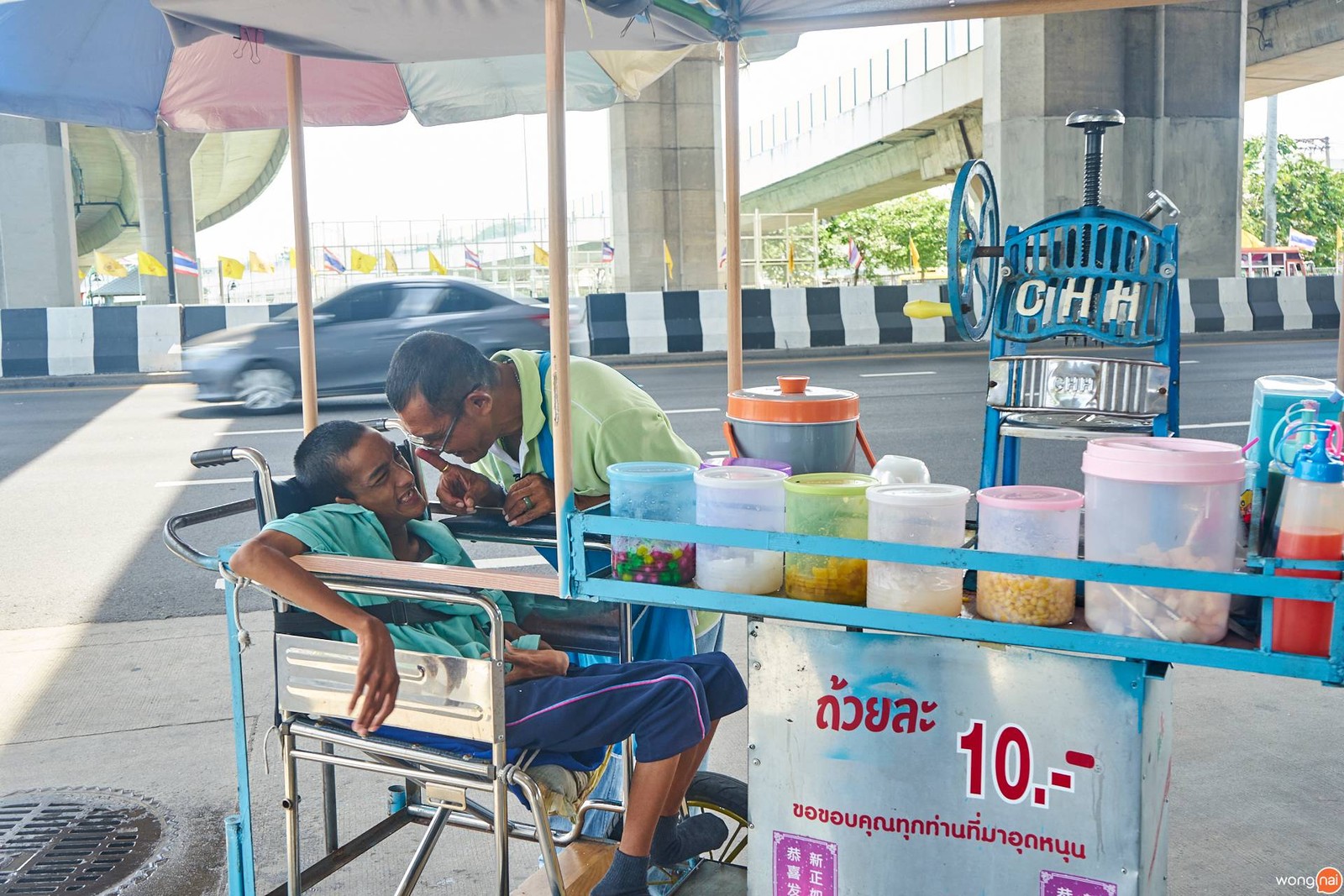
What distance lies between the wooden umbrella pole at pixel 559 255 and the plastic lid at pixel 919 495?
22.6 inches

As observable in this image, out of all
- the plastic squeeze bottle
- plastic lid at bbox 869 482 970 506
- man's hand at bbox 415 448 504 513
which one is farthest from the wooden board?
the plastic squeeze bottle

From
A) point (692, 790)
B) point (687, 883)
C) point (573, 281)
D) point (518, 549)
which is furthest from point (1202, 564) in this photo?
point (573, 281)

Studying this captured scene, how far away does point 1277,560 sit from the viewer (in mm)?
1705

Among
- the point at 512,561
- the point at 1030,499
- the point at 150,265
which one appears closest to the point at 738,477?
the point at 1030,499

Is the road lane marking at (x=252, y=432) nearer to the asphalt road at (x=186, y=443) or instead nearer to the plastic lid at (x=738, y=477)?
the asphalt road at (x=186, y=443)

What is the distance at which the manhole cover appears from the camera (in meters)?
3.13

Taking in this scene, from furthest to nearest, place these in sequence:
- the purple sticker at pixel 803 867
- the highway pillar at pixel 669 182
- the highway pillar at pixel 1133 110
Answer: the highway pillar at pixel 669 182 → the highway pillar at pixel 1133 110 → the purple sticker at pixel 803 867

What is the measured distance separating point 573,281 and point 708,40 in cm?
3573

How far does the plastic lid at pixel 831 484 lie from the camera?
2.12m

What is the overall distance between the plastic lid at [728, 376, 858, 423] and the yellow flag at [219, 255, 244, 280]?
3111 cm

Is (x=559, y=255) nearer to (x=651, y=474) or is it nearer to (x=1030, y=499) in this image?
(x=651, y=474)

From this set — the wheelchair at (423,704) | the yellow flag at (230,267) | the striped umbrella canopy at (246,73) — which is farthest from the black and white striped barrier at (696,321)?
the yellow flag at (230,267)

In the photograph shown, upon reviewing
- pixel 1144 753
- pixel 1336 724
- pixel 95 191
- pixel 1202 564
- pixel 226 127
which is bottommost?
pixel 1336 724

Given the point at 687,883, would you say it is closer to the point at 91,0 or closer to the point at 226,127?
the point at 91,0
